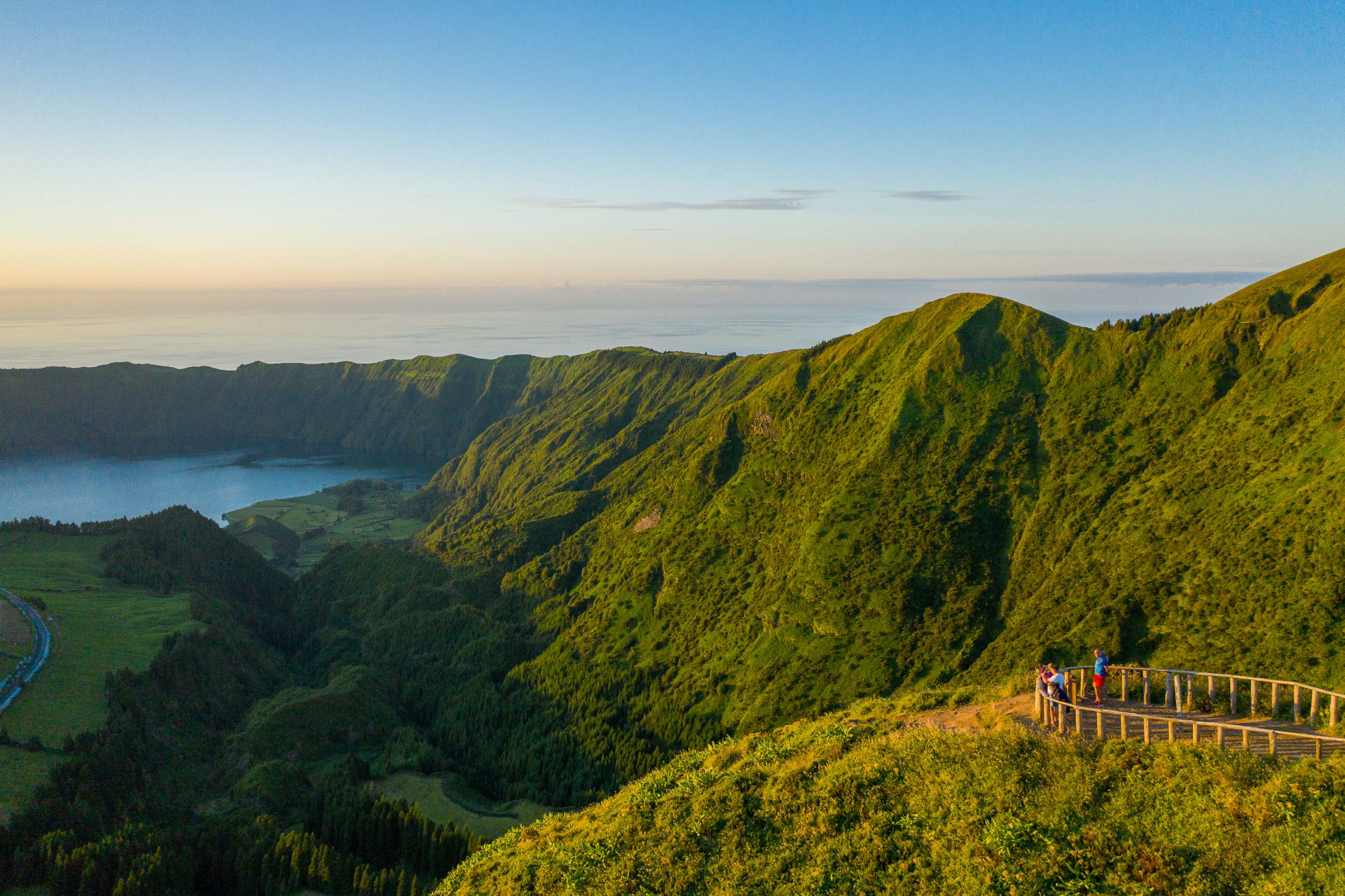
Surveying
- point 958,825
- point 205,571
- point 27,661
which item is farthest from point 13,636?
point 958,825

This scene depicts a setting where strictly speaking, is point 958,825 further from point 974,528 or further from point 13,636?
point 13,636

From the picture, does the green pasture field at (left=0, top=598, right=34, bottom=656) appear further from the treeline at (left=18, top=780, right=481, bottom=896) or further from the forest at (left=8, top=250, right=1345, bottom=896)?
the treeline at (left=18, top=780, right=481, bottom=896)

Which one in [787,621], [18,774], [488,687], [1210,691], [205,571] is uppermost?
[1210,691]

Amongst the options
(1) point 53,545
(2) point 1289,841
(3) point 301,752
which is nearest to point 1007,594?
(2) point 1289,841

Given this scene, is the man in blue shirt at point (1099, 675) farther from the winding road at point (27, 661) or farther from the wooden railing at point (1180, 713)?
the winding road at point (27, 661)

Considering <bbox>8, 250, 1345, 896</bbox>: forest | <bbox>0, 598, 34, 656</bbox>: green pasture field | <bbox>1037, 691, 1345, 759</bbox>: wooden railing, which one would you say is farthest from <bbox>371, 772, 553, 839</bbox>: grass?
<bbox>1037, 691, 1345, 759</bbox>: wooden railing

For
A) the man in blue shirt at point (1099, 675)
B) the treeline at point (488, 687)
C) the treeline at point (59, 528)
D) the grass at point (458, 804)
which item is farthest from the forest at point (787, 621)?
the treeline at point (59, 528)
